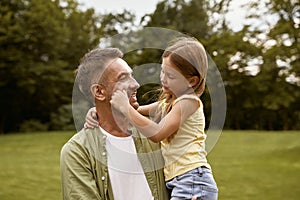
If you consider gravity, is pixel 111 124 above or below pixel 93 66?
below

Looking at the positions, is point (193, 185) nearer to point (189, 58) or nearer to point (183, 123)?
point (183, 123)

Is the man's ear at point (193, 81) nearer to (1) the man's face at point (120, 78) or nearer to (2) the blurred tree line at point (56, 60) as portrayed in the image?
(1) the man's face at point (120, 78)

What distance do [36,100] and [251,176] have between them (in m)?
17.6

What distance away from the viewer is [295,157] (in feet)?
45.4

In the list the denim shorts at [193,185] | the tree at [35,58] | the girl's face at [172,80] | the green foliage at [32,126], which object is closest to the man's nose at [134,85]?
the girl's face at [172,80]

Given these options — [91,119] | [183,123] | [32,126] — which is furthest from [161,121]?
[32,126]

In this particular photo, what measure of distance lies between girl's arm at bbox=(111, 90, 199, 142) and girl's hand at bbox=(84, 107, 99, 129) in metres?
0.20

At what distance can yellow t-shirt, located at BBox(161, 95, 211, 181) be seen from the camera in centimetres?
230

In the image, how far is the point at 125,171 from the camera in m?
2.34

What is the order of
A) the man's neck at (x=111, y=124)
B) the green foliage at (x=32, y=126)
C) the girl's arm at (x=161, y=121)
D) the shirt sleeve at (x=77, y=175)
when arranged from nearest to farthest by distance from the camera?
the girl's arm at (x=161, y=121) < the shirt sleeve at (x=77, y=175) < the man's neck at (x=111, y=124) < the green foliage at (x=32, y=126)

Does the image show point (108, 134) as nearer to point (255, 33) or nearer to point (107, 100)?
point (107, 100)

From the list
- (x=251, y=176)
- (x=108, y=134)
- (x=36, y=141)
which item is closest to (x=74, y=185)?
(x=108, y=134)

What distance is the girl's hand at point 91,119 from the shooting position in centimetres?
238

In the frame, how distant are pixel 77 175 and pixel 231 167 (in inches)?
411
